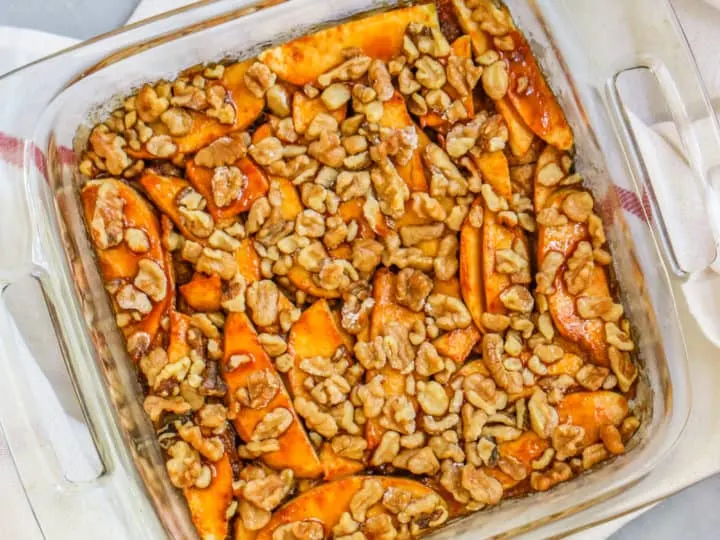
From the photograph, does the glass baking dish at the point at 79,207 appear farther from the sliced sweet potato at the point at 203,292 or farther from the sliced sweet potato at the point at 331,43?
the sliced sweet potato at the point at 203,292

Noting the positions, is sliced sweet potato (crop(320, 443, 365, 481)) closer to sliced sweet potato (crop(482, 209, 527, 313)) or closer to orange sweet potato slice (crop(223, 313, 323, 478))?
orange sweet potato slice (crop(223, 313, 323, 478))

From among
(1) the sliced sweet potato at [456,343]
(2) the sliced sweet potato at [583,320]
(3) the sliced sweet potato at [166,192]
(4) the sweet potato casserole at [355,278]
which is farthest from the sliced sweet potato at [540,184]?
(3) the sliced sweet potato at [166,192]

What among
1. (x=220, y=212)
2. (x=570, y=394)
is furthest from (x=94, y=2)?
(x=570, y=394)

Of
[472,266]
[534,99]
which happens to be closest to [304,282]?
[472,266]

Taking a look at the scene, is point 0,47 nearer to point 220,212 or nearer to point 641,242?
point 220,212

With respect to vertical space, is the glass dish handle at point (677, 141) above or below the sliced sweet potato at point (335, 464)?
above

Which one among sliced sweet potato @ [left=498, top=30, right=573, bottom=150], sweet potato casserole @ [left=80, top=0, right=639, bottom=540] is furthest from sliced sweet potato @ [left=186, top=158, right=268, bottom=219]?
sliced sweet potato @ [left=498, top=30, right=573, bottom=150]
